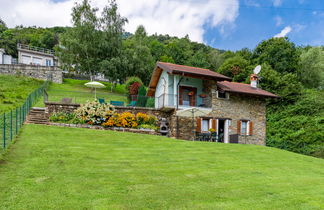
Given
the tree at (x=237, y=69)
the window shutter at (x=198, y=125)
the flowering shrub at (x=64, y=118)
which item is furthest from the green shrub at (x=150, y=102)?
the tree at (x=237, y=69)

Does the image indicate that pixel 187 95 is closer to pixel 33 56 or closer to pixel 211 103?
pixel 211 103

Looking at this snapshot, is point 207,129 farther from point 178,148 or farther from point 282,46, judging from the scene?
point 282,46

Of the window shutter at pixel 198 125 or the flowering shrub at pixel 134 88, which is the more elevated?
the flowering shrub at pixel 134 88

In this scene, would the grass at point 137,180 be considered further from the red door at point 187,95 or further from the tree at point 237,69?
the tree at point 237,69

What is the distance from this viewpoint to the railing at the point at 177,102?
17469 mm

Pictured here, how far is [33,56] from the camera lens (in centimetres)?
4397

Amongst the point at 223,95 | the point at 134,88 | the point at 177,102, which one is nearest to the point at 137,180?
the point at 177,102

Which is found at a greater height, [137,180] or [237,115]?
[237,115]

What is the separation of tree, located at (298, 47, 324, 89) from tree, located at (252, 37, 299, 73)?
189 cm

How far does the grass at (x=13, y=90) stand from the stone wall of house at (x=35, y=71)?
1742 millimetres

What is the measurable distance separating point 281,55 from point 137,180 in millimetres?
36996

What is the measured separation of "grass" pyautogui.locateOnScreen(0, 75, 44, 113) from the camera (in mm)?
19453

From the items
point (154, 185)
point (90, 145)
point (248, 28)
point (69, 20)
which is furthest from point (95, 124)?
point (69, 20)

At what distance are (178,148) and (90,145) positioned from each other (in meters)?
3.93
